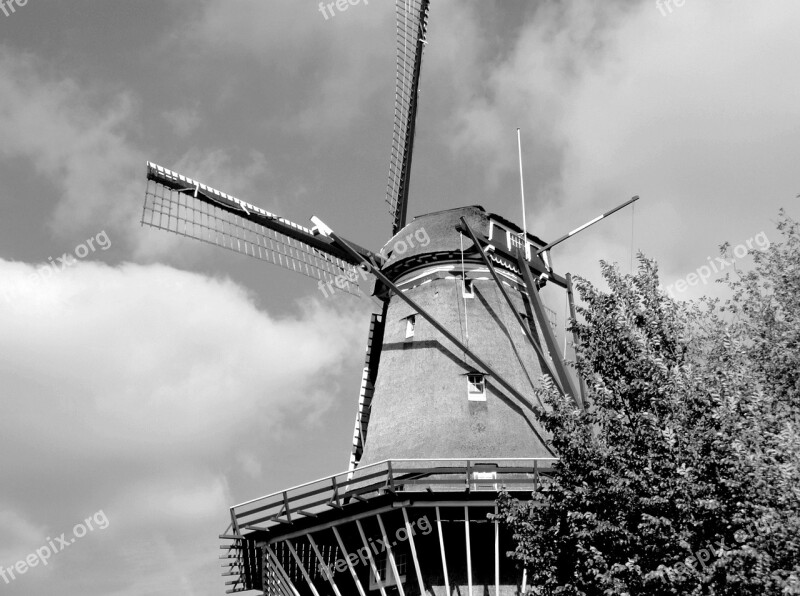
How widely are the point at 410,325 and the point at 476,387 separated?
286cm

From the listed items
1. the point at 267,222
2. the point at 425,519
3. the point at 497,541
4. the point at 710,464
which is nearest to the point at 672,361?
the point at 710,464

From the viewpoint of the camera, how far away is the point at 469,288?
2134cm

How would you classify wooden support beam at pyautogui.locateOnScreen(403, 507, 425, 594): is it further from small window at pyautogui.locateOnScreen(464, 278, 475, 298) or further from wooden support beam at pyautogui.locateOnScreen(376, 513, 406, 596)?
small window at pyautogui.locateOnScreen(464, 278, 475, 298)

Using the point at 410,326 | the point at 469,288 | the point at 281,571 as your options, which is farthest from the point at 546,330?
the point at 281,571

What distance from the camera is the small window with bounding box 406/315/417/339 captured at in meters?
21.1

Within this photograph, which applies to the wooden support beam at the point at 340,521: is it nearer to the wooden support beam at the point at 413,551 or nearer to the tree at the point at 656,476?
the wooden support beam at the point at 413,551

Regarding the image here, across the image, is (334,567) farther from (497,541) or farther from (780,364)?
(780,364)

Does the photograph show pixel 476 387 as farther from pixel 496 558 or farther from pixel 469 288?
pixel 496 558

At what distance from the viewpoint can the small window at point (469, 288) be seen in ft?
69.5

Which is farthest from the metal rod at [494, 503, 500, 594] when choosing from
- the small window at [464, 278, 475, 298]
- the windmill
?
the small window at [464, 278, 475, 298]

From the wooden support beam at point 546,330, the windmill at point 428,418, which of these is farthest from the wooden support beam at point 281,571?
the wooden support beam at point 546,330

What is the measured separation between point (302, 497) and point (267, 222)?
29.3 feet

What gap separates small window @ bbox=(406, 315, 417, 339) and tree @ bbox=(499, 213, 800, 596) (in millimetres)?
8112

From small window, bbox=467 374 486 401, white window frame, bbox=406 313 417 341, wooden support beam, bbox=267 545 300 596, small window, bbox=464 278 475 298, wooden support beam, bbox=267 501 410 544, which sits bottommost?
wooden support beam, bbox=267 545 300 596
